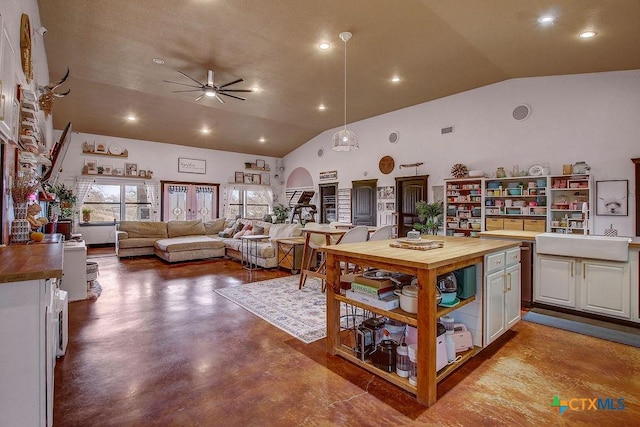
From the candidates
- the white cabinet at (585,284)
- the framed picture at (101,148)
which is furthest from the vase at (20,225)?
the framed picture at (101,148)

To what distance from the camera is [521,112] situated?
5691 millimetres

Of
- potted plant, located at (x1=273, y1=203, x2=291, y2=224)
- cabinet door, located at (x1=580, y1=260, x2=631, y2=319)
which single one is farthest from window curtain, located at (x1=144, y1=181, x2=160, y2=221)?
cabinet door, located at (x1=580, y1=260, x2=631, y2=319)

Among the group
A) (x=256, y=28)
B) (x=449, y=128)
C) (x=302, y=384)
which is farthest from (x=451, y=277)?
(x=449, y=128)

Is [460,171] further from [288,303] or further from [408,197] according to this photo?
[288,303]

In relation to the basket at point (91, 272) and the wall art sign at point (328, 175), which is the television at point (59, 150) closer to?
the basket at point (91, 272)

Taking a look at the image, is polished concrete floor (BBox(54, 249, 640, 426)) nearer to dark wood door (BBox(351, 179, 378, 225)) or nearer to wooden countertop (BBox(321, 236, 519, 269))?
wooden countertop (BBox(321, 236, 519, 269))

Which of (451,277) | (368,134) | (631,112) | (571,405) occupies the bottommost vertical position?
(571,405)

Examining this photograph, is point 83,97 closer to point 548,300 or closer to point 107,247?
point 107,247

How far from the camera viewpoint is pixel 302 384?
2.16m

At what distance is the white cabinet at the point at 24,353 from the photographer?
4.45 ft

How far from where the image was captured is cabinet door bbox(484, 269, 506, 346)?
2.53 meters

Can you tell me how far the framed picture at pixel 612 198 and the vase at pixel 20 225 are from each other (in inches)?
287

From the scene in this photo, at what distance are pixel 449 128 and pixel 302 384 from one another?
6203mm

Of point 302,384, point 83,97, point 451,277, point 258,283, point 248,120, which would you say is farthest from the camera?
point 248,120
